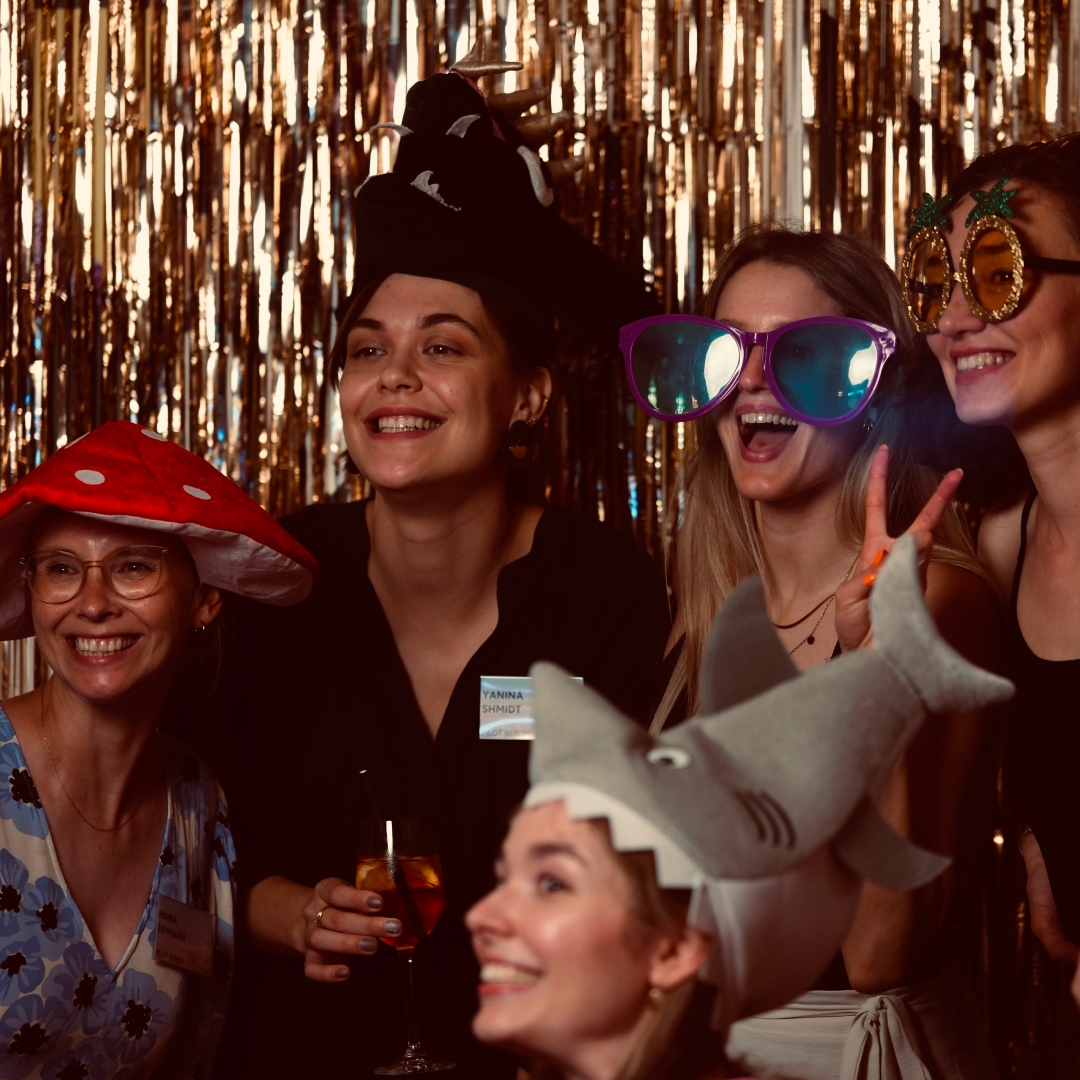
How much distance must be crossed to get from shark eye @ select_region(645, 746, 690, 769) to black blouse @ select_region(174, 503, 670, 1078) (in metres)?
1.10

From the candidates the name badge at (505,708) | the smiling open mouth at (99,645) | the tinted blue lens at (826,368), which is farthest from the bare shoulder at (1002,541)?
the smiling open mouth at (99,645)

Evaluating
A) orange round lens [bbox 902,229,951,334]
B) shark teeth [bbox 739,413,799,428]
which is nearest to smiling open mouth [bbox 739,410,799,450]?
shark teeth [bbox 739,413,799,428]

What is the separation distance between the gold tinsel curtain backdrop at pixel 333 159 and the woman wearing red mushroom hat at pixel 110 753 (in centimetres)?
103

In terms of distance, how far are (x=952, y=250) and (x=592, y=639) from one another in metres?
0.87

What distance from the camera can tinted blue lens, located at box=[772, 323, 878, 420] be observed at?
176 centimetres

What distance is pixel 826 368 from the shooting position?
5.75 ft

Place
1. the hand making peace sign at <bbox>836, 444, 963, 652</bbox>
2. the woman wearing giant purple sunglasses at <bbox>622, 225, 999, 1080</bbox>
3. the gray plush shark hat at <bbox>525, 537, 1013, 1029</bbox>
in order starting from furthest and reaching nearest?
1. the woman wearing giant purple sunglasses at <bbox>622, 225, 999, 1080</bbox>
2. the hand making peace sign at <bbox>836, 444, 963, 652</bbox>
3. the gray plush shark hat at <bbox>525, 537, 1013, 1029</bbox>

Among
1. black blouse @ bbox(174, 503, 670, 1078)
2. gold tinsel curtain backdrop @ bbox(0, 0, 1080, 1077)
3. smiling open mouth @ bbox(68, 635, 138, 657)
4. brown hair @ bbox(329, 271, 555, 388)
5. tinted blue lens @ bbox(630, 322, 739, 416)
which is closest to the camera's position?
smiling open mouth @ bbox(68, 635, 138, 657)

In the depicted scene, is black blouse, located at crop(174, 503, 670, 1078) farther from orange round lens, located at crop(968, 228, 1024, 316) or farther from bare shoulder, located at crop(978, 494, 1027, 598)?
orange round lens, located at crop(968, 228, 1024, 316)

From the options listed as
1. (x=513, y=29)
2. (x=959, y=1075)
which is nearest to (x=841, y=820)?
(x=959, y=1075)

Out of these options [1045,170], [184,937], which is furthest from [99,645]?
[1045,170]

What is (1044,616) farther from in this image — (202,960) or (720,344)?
(202,960)

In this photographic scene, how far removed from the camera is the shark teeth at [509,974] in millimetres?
926

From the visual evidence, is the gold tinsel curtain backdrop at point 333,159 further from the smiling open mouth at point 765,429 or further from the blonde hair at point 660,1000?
the blonde hair at point 660,1000
